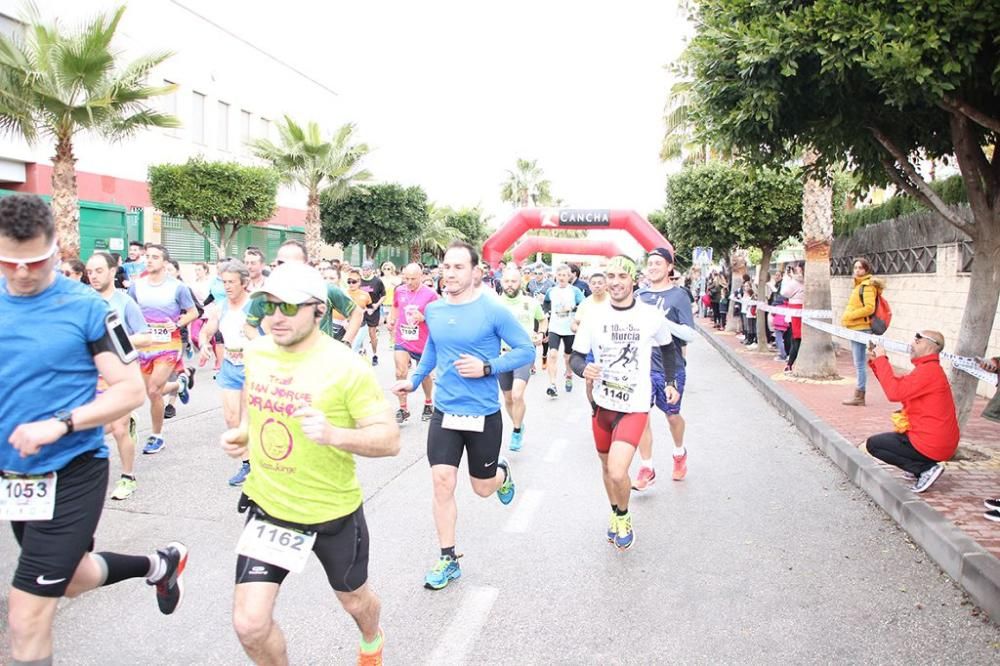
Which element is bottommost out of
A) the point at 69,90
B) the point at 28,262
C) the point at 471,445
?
the point at 471,445

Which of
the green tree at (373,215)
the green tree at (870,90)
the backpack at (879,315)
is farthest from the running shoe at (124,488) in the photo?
the green tree at (373,215)

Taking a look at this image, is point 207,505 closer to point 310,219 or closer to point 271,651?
point 271,651

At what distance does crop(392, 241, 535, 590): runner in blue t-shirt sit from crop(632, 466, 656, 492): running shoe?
5.71 feet

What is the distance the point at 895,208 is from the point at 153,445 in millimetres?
13846

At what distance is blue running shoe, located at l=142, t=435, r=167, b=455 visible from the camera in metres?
7.36

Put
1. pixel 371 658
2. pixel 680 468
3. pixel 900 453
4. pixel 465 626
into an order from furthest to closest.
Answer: pixel 680 468, pixel 900 453, pixel 465 626, pixel 371 658

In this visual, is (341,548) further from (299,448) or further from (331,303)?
(331,303)

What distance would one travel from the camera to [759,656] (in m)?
3.60

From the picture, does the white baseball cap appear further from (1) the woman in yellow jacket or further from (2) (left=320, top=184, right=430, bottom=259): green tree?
(2) (left=320, top=184, right=430, bottom=259): green tree

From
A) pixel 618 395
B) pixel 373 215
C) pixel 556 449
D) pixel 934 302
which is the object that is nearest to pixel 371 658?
pixel 618 395

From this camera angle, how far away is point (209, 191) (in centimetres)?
2300

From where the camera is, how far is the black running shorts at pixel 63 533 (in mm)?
2850

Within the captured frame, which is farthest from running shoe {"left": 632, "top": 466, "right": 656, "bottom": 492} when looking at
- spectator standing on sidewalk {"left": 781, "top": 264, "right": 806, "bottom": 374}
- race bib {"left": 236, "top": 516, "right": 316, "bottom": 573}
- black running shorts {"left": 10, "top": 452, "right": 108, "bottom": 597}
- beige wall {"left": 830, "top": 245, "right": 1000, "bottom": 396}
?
spectator standing on sidewalk {"left": 781, "top": 264, "right": 806, "bottom": 374}

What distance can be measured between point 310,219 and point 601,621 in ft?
83.0
